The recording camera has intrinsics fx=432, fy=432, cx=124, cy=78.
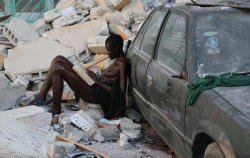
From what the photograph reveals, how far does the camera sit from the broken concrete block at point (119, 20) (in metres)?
8.96

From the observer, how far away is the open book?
607 cm

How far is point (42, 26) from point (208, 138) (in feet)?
24.2

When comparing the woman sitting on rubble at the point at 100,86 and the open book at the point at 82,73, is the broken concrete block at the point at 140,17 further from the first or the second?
the open book at the point at 82,73

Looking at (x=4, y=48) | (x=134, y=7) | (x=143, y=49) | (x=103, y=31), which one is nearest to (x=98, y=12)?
(x=134, y=7)

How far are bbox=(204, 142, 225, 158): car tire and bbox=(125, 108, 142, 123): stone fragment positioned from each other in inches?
106

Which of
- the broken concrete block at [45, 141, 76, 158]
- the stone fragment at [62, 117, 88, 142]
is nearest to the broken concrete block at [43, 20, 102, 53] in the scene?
the stone fragment at [62, 117, 88, 142]

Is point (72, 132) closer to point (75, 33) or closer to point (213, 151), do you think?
point (213, 151)

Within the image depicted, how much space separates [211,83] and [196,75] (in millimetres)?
197

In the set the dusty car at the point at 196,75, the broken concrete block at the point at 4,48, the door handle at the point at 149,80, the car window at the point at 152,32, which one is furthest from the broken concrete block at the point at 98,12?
the door handle at the point at 149,80

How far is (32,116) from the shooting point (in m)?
5.53

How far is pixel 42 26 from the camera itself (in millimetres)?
10289

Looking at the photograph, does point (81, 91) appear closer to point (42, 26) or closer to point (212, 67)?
point (212, 67)

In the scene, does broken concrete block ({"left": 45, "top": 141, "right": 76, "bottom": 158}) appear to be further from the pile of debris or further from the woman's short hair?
the woman's short hair

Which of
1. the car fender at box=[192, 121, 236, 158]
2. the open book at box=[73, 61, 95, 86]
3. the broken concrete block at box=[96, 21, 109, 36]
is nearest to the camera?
the car fender at box=[192, 121, 236, 158]
